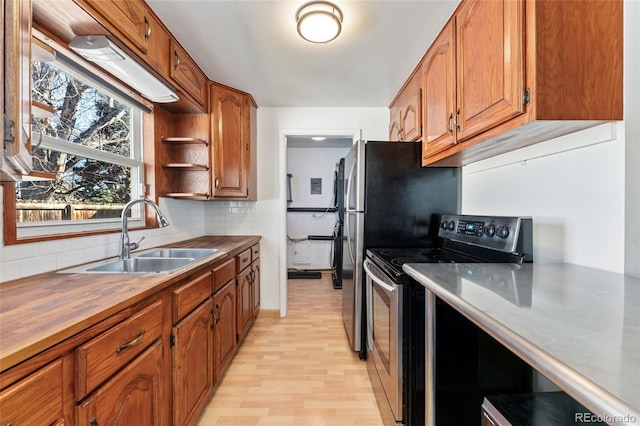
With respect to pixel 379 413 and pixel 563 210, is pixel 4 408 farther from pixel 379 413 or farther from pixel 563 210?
pixel 563 210

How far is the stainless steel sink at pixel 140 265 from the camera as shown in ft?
4.67

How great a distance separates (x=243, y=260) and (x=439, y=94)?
6.06ft

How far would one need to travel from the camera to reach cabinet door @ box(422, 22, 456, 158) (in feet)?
4.68

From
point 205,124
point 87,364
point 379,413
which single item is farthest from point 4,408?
point 205,124

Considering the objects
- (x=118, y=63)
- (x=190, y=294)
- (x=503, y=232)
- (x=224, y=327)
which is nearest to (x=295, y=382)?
(x=224, y=327)

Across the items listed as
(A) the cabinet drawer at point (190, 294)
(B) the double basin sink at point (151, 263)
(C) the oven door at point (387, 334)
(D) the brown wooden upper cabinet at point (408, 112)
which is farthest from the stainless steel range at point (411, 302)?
(B) the double basin sink at point (151, 263)

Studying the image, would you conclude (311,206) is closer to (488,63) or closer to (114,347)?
(488,63)

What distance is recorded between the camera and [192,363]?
4.41 ft

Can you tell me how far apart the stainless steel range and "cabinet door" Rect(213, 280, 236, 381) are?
980 millimetres

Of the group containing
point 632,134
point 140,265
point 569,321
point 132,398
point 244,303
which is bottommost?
point 244,303

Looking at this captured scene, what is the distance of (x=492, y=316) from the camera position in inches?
24.6

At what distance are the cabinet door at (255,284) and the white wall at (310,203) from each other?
2064 mm

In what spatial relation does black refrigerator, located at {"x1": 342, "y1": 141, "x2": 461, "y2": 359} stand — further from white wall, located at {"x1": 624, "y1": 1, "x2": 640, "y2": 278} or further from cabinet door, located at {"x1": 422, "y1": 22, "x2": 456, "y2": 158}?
white wall, located at {"x1": 624, "y1": 1, "x2": 640, "y2": 278}

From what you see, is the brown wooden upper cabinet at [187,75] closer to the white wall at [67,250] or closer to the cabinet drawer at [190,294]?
the white wall at [67,250]
